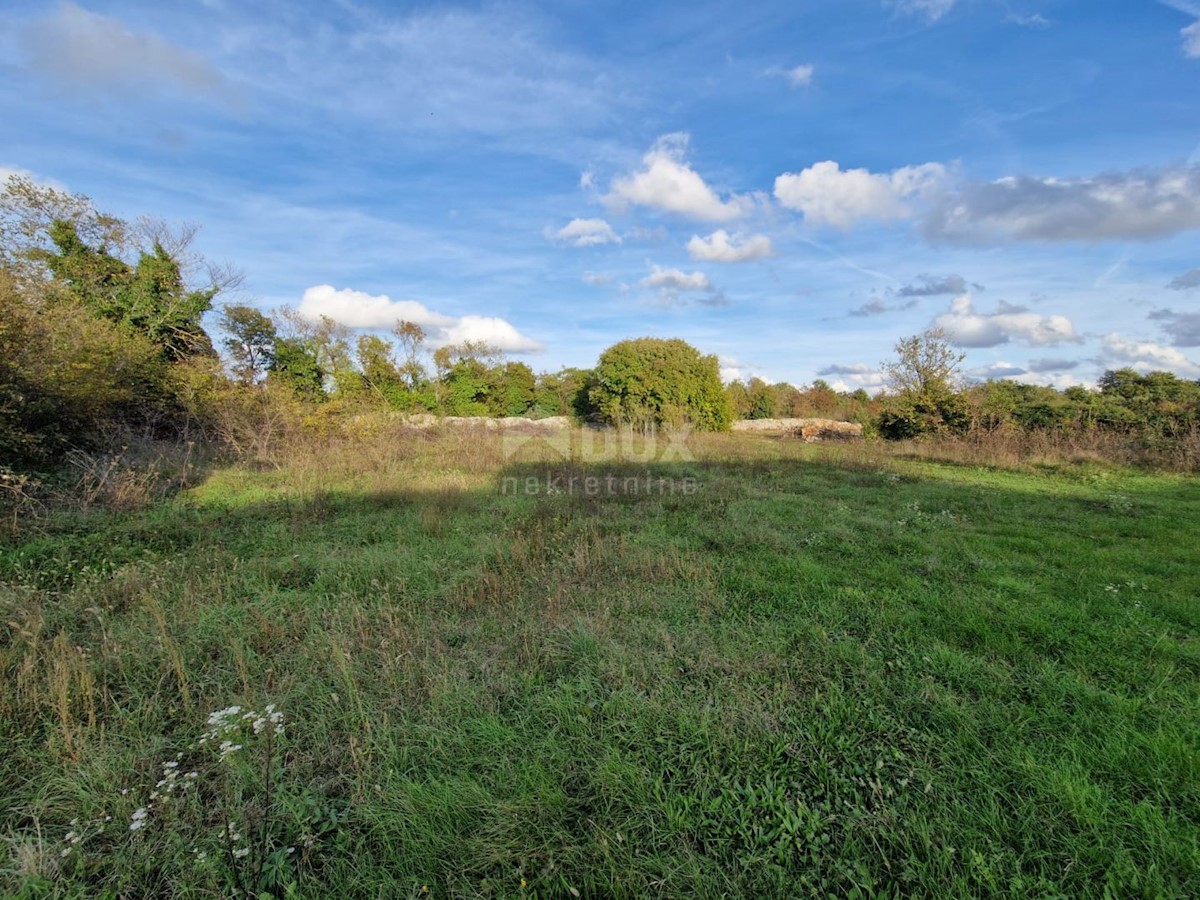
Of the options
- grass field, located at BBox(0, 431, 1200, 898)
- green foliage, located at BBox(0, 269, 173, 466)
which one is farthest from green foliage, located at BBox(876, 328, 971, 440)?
green foliage, located at BBox(0, 269, 173, 466)

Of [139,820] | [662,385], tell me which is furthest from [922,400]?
[139,820]

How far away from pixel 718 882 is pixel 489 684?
4.62ft

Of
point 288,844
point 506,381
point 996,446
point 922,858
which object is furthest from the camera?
point 506,381

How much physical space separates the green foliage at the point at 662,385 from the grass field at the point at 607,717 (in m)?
14.2

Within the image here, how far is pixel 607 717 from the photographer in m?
2.20

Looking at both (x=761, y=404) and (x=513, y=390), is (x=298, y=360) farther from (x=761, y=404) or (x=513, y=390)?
(x=761, y=404)

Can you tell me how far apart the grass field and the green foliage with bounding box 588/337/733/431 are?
14151mm

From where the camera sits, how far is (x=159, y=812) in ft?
5.59

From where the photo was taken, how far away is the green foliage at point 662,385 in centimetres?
1855

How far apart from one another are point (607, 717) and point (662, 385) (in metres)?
17.0

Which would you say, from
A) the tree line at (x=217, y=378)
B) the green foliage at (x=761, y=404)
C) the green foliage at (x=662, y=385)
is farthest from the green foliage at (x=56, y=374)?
the green foliage at (x=761, y=404)

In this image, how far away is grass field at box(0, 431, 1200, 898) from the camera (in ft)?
5.00

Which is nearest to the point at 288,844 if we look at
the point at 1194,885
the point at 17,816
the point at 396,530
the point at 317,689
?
the point at 317,689

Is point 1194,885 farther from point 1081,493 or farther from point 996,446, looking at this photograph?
point 996,446
